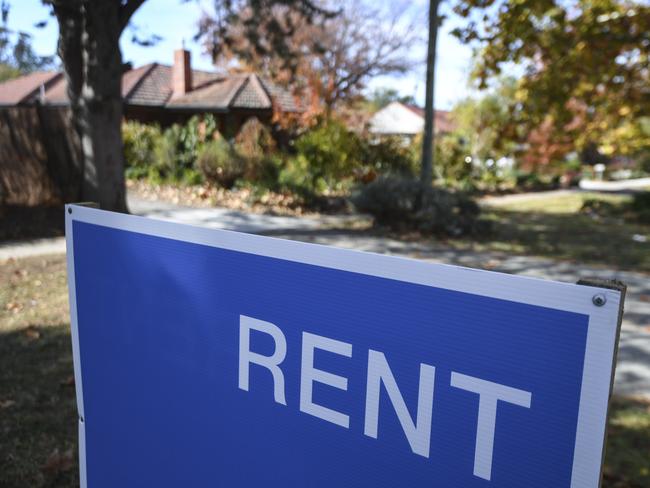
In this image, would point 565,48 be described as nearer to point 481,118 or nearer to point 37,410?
point 37,410

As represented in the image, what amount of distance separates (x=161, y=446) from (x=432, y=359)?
831 mm

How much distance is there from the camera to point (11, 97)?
35.1 meters

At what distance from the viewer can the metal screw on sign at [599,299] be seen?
887 millimetres

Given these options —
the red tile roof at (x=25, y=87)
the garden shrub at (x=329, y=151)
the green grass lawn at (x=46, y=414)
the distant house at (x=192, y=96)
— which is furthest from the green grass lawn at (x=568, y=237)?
the red tile roof at (x=25, y=87)

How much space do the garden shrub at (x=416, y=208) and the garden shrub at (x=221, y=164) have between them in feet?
18.8

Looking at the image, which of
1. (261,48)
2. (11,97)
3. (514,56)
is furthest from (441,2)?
(11,97)

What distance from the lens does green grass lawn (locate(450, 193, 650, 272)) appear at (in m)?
9.50

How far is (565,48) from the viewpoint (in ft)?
33.6

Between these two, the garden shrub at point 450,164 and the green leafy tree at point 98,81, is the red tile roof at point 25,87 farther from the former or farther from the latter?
the green leafy tree at point 98,81

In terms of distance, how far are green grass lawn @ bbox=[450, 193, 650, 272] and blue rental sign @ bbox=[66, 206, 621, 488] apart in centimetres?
872

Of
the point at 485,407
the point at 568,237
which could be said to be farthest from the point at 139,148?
the point at 485,407

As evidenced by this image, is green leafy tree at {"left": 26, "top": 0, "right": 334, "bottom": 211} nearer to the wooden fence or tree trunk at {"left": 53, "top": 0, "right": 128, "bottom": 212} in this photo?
tree trunk at {"left": 53, "top": 0, "right": 128, "bottom": 212}

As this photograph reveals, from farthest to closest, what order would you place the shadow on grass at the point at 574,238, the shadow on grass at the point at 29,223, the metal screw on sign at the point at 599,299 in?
the shadow on grass at the point at 574,238
the shadow on grass at the point at 29,223
the metal screw on sign at the point at 599,299

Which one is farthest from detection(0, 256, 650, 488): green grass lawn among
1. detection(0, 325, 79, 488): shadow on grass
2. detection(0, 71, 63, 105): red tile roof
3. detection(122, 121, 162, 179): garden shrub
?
detection(0, 71, 63, 105): red tile roof
